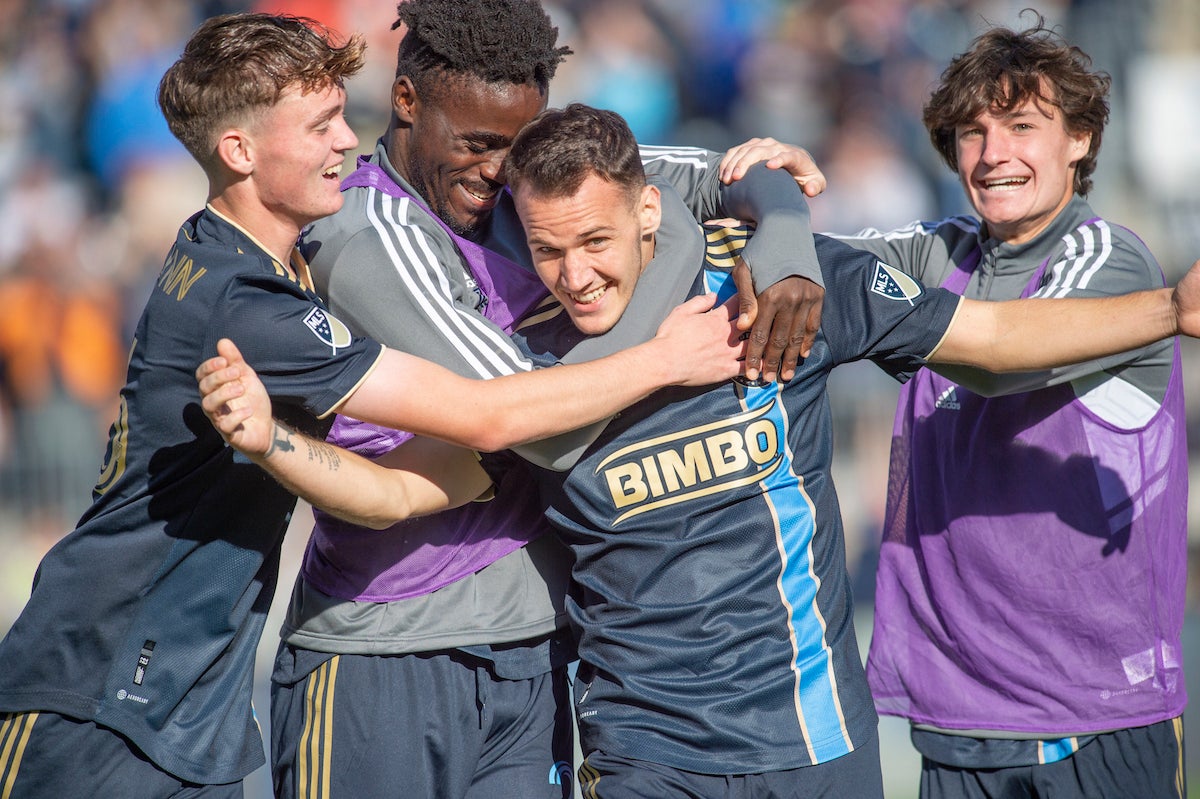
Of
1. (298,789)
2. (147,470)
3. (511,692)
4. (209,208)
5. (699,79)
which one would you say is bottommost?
(298,789)

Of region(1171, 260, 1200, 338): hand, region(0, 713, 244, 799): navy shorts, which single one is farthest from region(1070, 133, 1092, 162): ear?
region(0, 713, 244, 799): navy shorts

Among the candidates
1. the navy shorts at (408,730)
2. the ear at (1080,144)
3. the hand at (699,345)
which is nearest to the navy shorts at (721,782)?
the navy shorts at (408,730)

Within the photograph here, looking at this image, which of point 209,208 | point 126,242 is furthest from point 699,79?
point 209,208

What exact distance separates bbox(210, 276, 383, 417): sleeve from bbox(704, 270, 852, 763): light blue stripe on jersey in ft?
3.16

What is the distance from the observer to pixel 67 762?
2.95m

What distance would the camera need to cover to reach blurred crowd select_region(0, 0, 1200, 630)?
27.9 ft

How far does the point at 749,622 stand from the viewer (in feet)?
10.0

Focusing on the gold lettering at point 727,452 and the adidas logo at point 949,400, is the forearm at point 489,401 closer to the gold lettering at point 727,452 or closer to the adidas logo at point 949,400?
the gold lettering at point 727,452

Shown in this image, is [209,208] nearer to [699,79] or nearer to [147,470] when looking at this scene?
[147,470]

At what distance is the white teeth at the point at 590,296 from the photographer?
10.1 ft

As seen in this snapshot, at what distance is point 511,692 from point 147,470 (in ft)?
3.51

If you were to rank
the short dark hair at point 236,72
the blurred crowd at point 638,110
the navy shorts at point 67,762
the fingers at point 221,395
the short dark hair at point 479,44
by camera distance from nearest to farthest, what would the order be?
the fingers at point 221,395, the navy shorts at point 67,762, the short dark hair at point 236,72, the short dark hair at point 479,44, the blurred crowd at point 638,110

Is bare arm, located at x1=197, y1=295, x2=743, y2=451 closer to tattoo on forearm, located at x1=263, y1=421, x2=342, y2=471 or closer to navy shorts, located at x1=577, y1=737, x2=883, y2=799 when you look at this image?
tattoo on forearm, located at x1=263, y1=421, x2=342, y2=471

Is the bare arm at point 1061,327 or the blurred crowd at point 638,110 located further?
the blurred crowd at point 638,110
